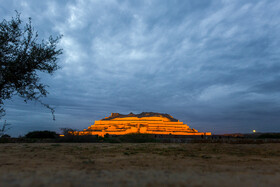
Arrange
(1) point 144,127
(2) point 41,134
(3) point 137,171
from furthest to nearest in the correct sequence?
(1) point 144,127 < (2) point 41,134 < (3) point 137,171

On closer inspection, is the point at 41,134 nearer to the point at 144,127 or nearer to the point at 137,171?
the point at 137,171

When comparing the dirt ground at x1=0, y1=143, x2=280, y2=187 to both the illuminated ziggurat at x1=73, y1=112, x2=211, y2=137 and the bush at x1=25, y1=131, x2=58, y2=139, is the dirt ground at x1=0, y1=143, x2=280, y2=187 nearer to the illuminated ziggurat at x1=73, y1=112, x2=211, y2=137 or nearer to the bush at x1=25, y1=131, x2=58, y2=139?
the bush at x1=25, y1=131, x2=58, y2=139

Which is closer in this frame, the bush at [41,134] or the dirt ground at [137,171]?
the dirt ground at [137,171]

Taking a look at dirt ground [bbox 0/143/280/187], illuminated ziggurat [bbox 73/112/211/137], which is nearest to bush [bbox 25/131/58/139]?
dirt ground [bbox 0/143/280/187]

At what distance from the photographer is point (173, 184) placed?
124 inches

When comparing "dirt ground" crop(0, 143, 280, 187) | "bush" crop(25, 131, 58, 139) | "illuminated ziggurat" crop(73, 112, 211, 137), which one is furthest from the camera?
"illuminated ziggurat" crop(73, 112, 211, 137)

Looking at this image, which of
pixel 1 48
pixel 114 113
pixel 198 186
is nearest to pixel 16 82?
pixel 1 48

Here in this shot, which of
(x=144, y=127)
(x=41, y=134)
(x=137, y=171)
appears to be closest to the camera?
(x=137, y=171)

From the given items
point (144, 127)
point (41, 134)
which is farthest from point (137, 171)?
point (144, 127)

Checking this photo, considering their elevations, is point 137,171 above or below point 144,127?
below

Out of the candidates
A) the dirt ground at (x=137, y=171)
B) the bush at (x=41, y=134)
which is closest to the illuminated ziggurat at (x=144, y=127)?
the bush at (x=41, y=134)

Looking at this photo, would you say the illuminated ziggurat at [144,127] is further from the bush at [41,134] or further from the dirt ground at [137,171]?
the dirt ground at [137,171]

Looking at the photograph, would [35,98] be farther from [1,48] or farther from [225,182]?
[225,182]

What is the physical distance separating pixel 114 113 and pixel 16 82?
3541 inches
